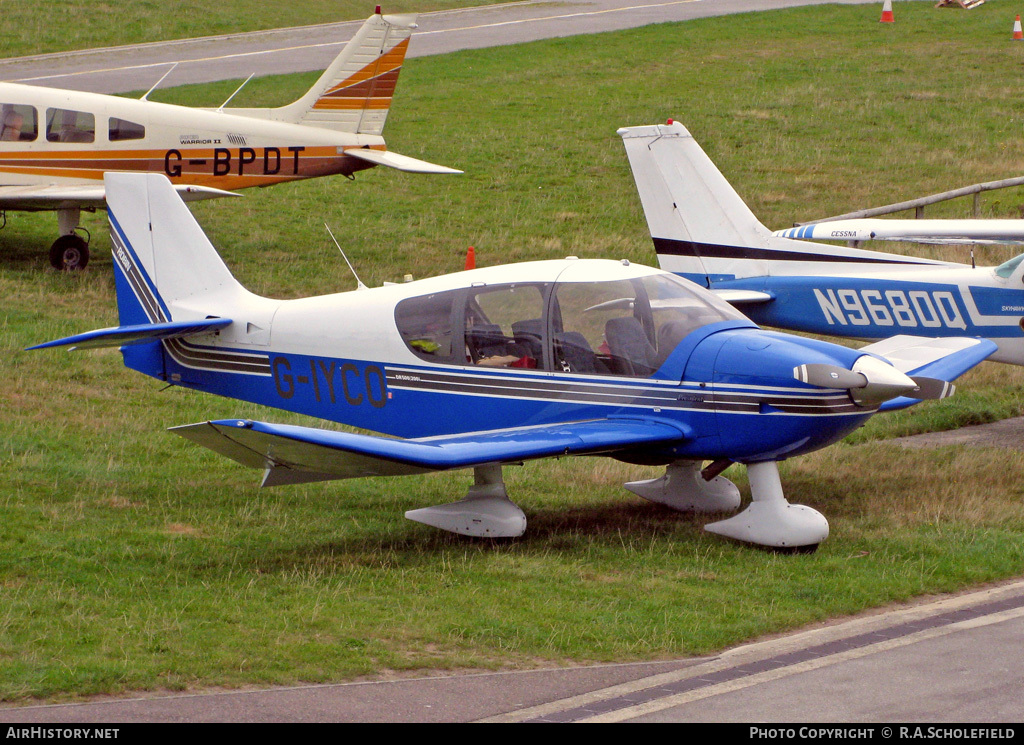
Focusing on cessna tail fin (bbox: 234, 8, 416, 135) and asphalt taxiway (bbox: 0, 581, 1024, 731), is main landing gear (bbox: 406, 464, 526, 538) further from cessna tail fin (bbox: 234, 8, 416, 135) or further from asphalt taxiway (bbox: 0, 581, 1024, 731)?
cessna tail fin (bbox: 234, 8, 416, 135)

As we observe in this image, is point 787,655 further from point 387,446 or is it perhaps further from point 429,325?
point 429,325

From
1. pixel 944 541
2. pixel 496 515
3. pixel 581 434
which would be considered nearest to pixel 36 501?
pixel 496 515

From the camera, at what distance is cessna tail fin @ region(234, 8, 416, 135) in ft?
65.2

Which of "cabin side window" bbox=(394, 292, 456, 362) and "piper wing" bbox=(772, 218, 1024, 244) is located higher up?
"piper wing" bbox=(772, 218, 1024, 244)

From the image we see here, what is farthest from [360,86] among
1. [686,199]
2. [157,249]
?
[157,249]

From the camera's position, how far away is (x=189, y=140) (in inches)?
746

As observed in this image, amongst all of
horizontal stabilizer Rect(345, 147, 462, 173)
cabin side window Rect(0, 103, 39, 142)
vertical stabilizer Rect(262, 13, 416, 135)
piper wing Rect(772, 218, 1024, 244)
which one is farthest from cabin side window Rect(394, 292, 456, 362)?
vertical stabilizer Rect(262, 13, 416, 135)

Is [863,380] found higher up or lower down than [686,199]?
lower down

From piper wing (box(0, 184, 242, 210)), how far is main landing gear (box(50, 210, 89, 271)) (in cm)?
22

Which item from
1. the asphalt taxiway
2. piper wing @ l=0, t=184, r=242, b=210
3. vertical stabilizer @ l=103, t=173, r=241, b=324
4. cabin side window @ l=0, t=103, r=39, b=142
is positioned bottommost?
the asphalt taxiway

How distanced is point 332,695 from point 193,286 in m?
5.47

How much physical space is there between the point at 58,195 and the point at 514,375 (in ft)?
35.8

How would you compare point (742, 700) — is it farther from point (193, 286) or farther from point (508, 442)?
point (193, 286)

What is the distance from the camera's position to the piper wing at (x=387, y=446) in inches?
296
